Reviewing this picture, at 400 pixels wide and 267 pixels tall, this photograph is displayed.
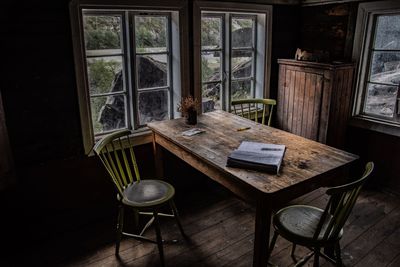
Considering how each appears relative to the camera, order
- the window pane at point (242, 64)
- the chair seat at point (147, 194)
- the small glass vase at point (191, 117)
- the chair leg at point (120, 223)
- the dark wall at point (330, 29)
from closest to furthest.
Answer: the chair seat at point (147, 194)
the chair leg at point (120, 223)
the small glass vase at point (191, 117)
the dark wall at point (330, 29)
the window pane at point (242, 64)

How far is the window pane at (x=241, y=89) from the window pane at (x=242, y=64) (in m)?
0.08

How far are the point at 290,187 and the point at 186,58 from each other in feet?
5.71

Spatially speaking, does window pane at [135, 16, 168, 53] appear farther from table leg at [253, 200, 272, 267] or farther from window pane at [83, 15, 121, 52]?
table leg at [253, 200, 272, 267]

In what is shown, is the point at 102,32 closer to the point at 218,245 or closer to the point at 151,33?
the point at 151,33

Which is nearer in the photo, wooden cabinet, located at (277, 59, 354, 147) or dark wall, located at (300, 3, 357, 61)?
wooden cabinet, located at (277, 59, 354, 147)

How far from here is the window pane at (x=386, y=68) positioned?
3.12 m

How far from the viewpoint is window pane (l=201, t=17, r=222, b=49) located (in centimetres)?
324

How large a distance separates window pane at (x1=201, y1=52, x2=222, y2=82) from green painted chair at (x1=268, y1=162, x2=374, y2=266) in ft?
5.67

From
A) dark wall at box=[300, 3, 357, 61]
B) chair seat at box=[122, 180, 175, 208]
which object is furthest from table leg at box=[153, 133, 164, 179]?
dark wall at box=[300, 3, 357, 61]

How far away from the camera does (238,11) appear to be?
129 inches

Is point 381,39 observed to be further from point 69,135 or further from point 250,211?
point 69,135

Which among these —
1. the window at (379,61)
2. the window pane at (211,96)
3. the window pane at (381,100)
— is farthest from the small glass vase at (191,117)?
the window pane at (381,100)

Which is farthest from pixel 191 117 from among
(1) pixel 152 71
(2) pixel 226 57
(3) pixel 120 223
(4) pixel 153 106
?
(3) pixel 120 223

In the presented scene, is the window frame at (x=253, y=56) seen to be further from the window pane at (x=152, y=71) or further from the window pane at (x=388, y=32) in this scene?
the window pane at (x=388, y=32)
